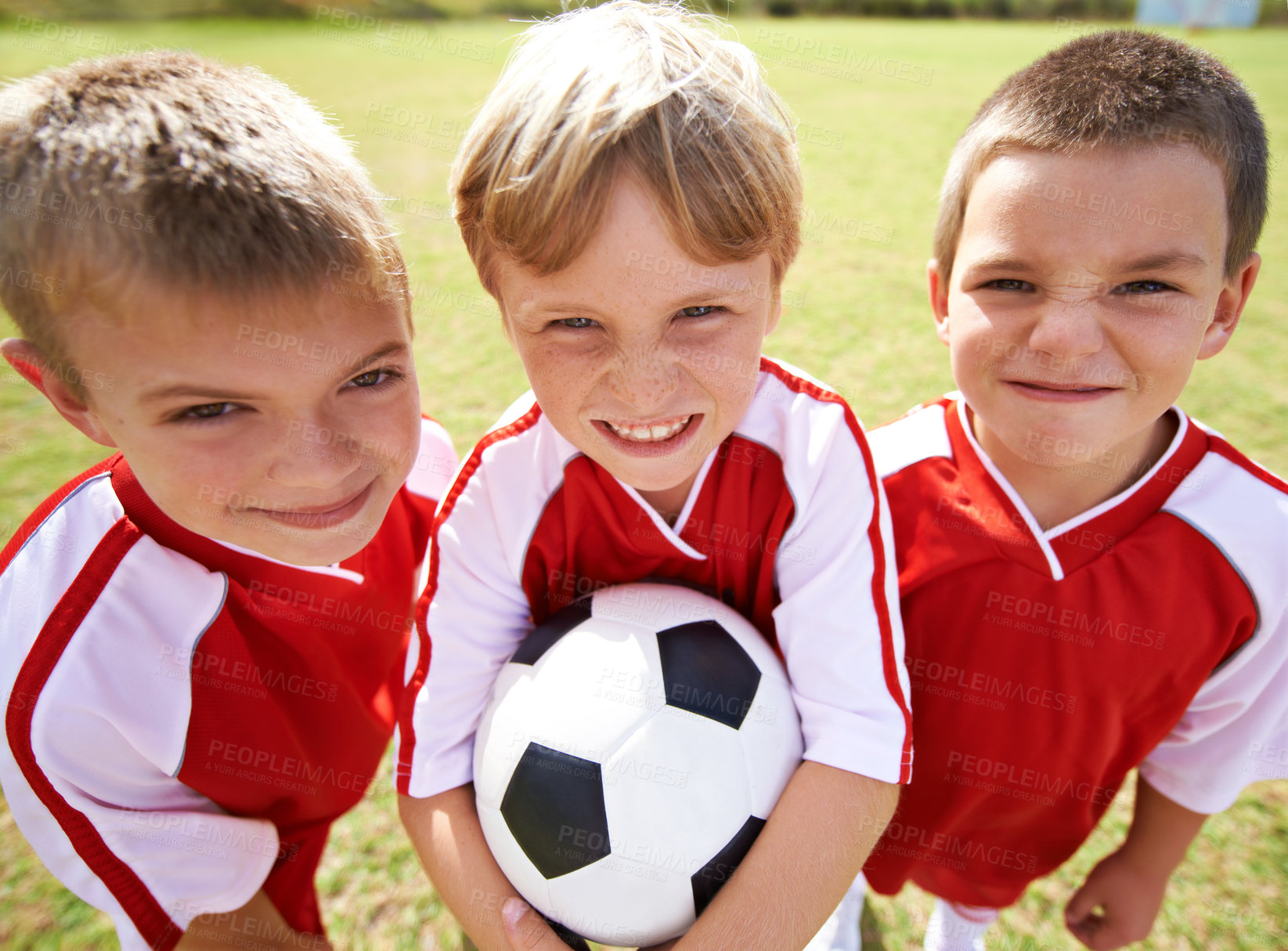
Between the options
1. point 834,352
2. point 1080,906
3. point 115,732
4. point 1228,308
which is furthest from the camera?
point 834,352

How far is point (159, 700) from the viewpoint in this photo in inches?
53.4

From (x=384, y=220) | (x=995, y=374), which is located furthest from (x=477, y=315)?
(x=995, y=374)

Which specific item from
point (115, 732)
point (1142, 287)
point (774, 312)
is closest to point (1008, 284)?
point (1142, 287)

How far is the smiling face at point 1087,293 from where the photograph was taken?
1257mm

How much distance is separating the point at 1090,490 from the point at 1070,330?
0.41 metres

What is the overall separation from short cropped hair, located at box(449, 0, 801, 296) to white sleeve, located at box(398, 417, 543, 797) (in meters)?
0.45

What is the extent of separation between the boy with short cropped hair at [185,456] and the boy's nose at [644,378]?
0.46 meters

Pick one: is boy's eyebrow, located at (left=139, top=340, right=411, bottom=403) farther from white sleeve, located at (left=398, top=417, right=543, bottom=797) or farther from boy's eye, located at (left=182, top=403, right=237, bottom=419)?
white sleeve, located at (left=398, top=417, right=543, bottom=797)

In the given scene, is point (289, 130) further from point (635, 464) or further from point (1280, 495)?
point (1280, 495)

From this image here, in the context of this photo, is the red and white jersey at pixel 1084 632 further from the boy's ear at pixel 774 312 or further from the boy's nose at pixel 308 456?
the boy's nose at pixel 308 456

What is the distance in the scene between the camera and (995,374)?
1.44 m

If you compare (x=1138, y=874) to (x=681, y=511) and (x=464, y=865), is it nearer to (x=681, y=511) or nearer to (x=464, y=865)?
(x=681, y=511)

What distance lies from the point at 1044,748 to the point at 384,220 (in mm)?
1741

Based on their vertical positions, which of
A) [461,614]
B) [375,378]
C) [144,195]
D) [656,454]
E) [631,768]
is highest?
[144,195]
